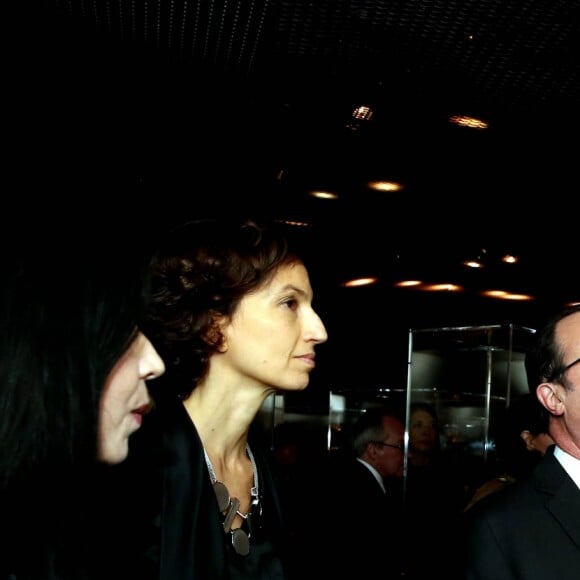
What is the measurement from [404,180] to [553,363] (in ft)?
7.75

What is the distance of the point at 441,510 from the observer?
6.10 meters

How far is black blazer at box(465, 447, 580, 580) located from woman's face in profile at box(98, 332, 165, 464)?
1.20 metres

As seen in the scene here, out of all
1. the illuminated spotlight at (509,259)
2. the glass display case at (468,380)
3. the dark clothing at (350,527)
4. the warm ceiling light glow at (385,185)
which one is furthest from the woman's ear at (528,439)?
the illuminated spotlight at (509,259)

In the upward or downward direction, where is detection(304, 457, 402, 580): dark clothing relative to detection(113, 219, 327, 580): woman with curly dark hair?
downward

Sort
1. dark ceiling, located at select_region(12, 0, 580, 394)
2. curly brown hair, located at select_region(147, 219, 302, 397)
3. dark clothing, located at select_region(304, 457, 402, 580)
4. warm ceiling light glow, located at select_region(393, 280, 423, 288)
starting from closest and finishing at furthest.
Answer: curly brown hair, located at select_region(147, 219, 302, 397), dark ceiling, located at select_region(12, 0, 580, 394), dark clothing, located at select_region(304, 457, 402, 580), warm ceiling light glow, located at select_region(393, 280, 423, 288)

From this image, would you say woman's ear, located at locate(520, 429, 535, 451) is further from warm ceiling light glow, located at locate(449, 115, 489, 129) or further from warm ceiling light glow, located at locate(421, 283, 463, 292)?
warm ceiling light glow, located at locate(421, 283, 463, 292)

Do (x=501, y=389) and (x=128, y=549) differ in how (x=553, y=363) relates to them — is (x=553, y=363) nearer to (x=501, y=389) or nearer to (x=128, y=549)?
(x=128, y=549)

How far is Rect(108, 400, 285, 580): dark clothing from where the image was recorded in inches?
62.0

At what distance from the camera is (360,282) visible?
7652 mm

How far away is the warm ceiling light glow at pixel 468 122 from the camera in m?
3.22

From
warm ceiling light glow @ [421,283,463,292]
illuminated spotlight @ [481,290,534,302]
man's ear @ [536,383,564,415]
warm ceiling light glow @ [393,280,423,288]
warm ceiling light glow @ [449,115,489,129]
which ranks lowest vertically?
man's ear @ [536,383,564,415]

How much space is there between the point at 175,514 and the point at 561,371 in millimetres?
1320

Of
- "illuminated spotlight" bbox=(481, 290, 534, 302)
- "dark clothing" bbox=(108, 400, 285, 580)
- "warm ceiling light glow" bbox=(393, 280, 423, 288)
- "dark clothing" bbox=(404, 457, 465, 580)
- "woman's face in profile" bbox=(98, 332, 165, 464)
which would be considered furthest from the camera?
"warm ceiling light glow" bbox=(393, 280, 423, 288)

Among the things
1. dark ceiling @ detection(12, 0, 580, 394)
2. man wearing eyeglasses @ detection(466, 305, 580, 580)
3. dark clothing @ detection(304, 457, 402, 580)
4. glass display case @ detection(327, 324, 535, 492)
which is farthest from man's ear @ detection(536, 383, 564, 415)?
glass display case @ detection(327, 324, 535, 492)
